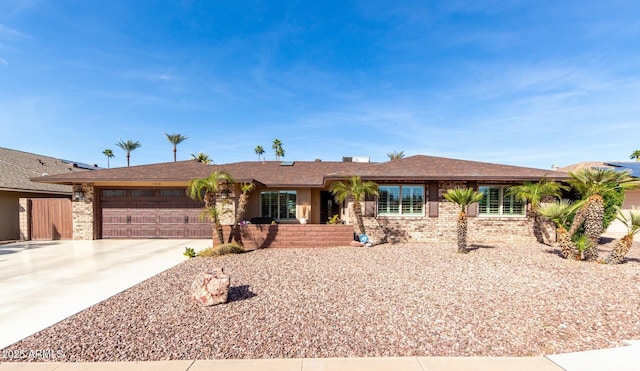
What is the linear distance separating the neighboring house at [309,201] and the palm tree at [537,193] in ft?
0.94

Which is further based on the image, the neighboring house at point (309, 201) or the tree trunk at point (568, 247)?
the neighboring house at point (309, 201)

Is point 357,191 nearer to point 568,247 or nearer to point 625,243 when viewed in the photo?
point 568,247

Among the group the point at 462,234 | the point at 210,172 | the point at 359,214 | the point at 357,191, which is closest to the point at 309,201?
the point at 359,214

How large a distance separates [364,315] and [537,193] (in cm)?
1092

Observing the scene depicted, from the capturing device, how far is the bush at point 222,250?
30.2ft

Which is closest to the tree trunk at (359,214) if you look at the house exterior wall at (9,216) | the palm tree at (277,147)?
the house exterior wall at (9,216)

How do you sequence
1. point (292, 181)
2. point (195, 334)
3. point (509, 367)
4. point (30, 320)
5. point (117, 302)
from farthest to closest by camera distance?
point (292, 181) < point (117, 302) < point (30, 320) < point (195, 334) < point (509, 367)

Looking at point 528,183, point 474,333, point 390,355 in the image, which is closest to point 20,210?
point 390,355

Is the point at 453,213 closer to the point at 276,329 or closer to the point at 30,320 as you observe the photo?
the point at 276,329

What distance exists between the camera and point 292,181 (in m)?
14.5

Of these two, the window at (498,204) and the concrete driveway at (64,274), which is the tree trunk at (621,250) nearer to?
the window at (498,204)

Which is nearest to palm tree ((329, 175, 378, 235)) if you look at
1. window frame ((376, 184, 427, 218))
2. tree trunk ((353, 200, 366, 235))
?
tree trunk ((353, 200, 366, 235))

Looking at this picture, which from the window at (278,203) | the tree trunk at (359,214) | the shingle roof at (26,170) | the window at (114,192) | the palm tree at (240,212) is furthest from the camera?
the window at (278,203)

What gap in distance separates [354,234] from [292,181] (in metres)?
4.83
